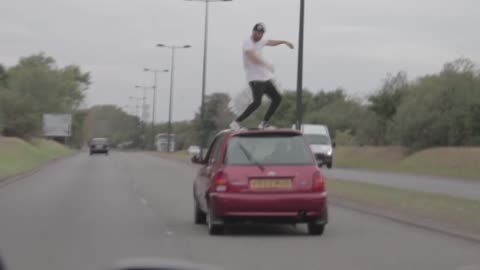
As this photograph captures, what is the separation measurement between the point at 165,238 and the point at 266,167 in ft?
6.18

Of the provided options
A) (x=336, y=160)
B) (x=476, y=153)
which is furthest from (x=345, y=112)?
(x=476, y=153)

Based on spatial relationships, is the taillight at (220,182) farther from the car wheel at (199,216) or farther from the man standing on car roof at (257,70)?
the car wheel at (199,216)

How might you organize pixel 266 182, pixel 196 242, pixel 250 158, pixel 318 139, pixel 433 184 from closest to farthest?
pixel 196 242 < pixel 266 182 < pixel 250 158 < pixel 433 184 < pixel 318 139

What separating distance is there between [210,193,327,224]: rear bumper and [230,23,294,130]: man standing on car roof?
1.99 m

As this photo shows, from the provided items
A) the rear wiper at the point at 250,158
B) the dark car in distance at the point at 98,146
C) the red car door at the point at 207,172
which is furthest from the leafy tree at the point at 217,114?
the rear wiper at the point at 250,158

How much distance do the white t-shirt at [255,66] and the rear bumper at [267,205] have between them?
301 centimetres

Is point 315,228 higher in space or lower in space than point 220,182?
lower

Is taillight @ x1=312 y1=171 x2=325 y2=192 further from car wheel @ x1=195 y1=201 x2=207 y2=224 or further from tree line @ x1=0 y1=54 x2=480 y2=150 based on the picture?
tree line @ x1=0 y1=54 x2=480 y2=150

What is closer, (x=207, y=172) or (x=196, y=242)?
(x=196, y=242)

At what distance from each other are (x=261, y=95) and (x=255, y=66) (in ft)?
1.81

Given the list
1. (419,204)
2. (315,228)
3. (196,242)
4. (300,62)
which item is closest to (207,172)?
(196,242)

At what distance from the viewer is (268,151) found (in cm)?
1452

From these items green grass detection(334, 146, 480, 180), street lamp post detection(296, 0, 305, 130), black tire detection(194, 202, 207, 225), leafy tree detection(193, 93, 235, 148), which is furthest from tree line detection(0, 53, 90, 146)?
black tire detection(194, 202, 207, 225)

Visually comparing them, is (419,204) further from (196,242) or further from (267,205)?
(196,242)
